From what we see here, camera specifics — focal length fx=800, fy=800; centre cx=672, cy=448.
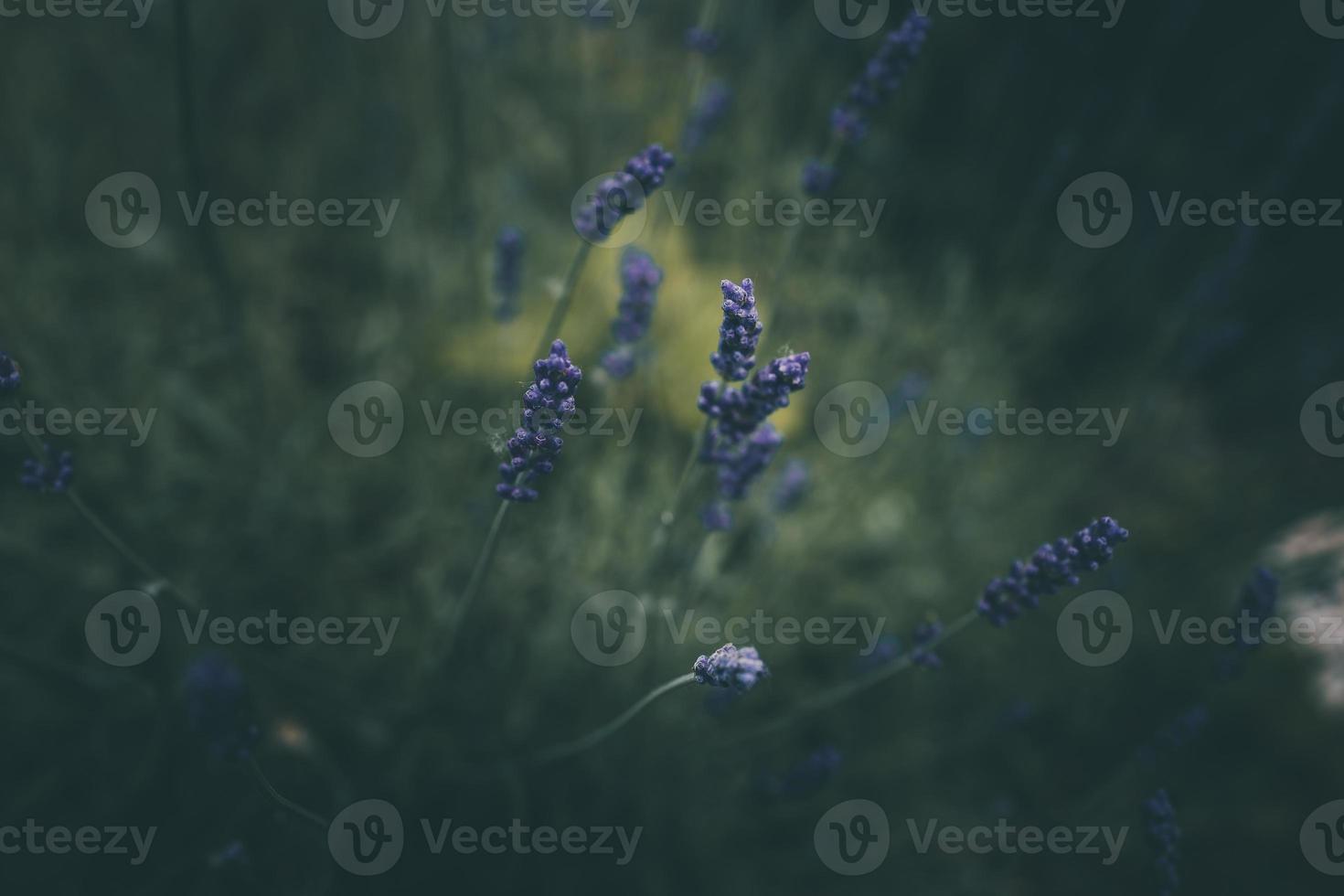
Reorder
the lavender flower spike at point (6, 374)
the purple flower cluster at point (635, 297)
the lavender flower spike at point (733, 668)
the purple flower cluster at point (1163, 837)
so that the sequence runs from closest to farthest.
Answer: the lavender flower spike at point (733, 668), the lavender flower spike at point (6, 374), the purple flower cluster at point (1163, 837), the purple flower cluster at point (635, 297)

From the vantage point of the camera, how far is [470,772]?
2096 millimetres

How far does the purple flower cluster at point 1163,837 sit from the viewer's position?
5.20 feet

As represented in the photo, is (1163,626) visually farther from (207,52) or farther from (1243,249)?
(207,52)

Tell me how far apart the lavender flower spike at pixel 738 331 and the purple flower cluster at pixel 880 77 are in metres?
A: 0.75

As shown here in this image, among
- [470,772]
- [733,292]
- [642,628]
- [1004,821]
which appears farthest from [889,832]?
[733,292]

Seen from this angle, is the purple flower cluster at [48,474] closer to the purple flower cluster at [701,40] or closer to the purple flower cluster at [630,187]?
the purple flower cluster at [630,187]

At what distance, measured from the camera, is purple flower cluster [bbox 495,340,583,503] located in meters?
1.28

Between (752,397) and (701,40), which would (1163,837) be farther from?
(701,40)

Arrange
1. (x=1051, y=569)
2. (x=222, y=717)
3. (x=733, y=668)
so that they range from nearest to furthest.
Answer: (x=733, y=668) < (x=222, y=717) < (x=1051, y=569)

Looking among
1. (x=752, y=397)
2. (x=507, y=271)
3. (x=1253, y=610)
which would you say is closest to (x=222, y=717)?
(x=752, y=397)

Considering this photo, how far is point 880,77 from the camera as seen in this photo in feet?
5.90

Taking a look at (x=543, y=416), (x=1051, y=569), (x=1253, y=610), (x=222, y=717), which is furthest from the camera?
(x=1253, y=610)

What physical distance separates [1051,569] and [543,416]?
101 centimetres

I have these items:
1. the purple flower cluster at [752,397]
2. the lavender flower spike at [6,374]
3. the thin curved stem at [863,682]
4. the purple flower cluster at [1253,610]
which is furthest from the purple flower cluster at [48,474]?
the purple flower cluster at [1253,610]
